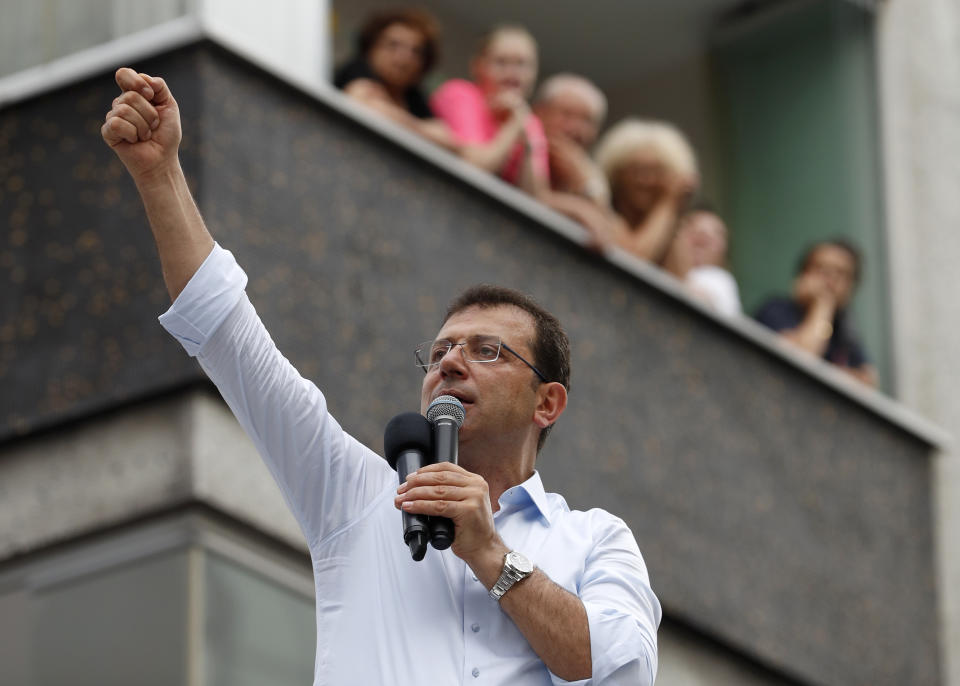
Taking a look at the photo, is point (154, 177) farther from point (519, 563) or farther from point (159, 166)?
point (519, 563)

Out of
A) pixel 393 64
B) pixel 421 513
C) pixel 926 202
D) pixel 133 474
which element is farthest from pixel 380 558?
pixel 926 202

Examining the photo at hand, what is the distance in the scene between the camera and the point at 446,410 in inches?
147

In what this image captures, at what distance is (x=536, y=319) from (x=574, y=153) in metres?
5.05

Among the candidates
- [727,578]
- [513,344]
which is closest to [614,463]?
[727,578]

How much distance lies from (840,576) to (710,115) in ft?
11.1

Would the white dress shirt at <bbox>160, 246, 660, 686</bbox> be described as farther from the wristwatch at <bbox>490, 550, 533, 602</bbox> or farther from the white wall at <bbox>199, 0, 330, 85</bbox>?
the white wall at <bbox>199, 0, 330, 85</bbox>

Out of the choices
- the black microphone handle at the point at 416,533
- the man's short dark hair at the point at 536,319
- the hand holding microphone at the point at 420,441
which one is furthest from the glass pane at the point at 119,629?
the black microphone handle at the point at 416,533

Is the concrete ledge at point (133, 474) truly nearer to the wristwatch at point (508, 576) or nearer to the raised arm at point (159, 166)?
the raised arm at point (159, 166)

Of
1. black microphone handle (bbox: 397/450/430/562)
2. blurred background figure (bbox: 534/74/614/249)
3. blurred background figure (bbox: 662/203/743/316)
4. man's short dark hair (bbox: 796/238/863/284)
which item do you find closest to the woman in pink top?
blurred background figure (bbox: 534/74/614/249)

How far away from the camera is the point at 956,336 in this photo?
11.3 m

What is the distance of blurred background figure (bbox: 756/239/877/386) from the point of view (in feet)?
33.7

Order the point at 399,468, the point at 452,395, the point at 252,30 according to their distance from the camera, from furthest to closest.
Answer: the point at 252,30
the point at 452,395
the point at 399,468

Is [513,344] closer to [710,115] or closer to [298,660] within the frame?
[298,660]

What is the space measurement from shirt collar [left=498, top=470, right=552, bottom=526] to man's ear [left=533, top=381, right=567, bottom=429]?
18cm
